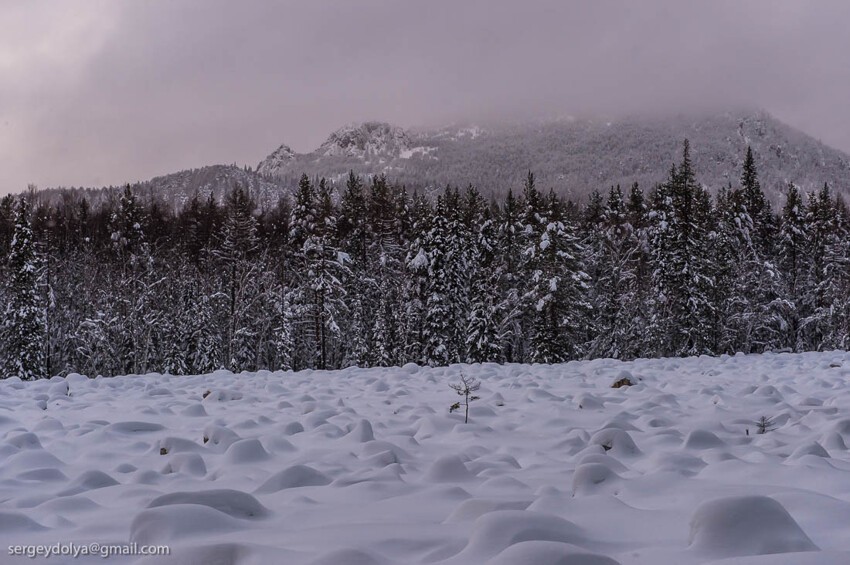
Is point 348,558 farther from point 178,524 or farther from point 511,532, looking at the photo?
point 178,524

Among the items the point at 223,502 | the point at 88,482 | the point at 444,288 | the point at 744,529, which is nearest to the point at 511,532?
the point at 744,529

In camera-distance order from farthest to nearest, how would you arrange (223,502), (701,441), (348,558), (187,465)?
1. (701,441)
2. (187,465)
3. (223,502)
4. (348,558)

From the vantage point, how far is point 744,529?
5.80ft

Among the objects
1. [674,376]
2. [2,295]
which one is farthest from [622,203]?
[2,295]

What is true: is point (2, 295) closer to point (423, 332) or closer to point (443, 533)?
point (423, 332)

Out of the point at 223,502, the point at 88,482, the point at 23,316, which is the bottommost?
the point at 23,316

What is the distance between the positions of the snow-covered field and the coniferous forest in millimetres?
19372

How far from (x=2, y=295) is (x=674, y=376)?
37.4 m

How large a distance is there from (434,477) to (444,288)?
79.9ft

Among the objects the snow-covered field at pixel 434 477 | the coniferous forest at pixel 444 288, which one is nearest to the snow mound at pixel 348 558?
the snow-covered field at pixel 434 477

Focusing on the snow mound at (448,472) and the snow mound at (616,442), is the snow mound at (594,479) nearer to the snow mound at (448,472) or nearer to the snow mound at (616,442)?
the snow mound at (448,472)

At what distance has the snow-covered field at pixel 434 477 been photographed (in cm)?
180

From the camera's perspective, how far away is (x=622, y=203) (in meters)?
36.4

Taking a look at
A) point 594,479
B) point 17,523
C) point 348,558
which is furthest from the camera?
point 594,479
